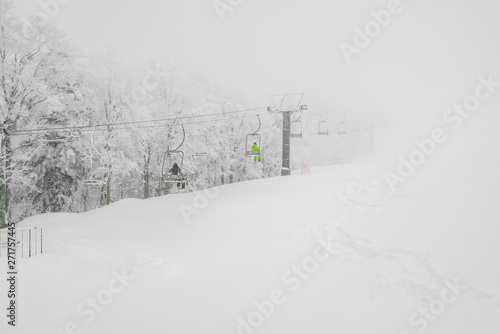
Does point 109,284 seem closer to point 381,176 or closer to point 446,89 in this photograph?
point 381,176

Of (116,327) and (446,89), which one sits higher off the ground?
(446,89)

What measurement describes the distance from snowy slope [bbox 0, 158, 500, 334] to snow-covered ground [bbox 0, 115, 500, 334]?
0.11 feet

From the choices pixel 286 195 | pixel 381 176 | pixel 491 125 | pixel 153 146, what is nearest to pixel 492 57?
pixel 491 125

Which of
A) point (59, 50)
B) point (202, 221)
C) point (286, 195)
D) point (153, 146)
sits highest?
point (59, 50)

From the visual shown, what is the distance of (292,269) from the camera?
7.83 meters

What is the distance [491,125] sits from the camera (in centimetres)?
2548

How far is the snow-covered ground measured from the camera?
19.1 ft

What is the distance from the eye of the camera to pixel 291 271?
25.4 ft

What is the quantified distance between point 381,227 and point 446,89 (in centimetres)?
5510

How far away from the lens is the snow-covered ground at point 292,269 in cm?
583

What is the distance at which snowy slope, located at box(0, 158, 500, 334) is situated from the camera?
19.1ft

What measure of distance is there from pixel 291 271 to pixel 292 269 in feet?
0.33

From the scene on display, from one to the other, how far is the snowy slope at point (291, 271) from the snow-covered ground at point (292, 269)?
0.03m

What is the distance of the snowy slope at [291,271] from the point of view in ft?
19.1
